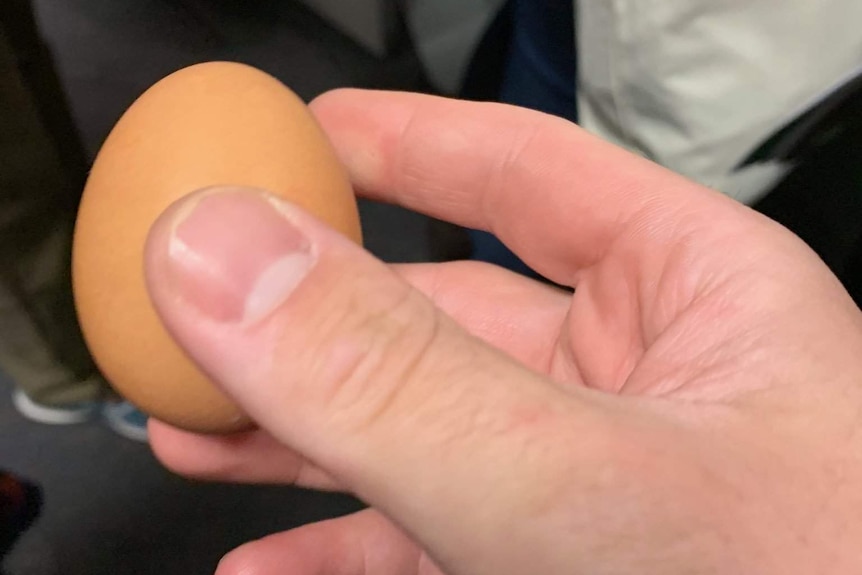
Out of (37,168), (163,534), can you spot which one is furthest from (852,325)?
(163,534)

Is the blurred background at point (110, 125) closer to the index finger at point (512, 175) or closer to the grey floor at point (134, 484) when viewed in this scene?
the grey floor at point (134, 484)

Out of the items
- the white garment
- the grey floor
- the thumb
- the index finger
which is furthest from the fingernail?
the grey floor

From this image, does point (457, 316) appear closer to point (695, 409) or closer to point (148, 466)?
point (695, 409)

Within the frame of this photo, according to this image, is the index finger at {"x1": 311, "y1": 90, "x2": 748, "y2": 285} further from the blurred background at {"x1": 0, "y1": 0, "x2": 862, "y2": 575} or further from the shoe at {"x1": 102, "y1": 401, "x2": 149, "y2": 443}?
the shoe at {"x1": 102, "y1": 401, "x2": 149, "y2": 443}

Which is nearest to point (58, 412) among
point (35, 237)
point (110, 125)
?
point (35, 237)

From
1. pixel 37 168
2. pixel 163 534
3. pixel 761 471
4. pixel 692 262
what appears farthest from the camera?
pixel 163 534
